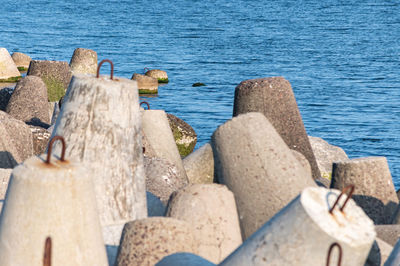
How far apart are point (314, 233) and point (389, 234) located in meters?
2.63

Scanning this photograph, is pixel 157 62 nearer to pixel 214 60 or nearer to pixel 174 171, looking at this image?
pixel 214 60

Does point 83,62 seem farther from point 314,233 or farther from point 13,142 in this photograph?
point 314,233

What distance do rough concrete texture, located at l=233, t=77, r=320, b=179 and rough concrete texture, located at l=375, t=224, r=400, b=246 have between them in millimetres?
3259

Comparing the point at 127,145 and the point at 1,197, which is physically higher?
the point at 127,145

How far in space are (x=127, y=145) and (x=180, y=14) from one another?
231 ft

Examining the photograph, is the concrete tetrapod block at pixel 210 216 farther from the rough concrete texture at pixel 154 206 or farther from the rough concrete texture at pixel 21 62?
the rough concrete texture at pixel 21 62

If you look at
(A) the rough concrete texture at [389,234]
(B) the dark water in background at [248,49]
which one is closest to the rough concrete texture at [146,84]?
(B) the dark water in background at [248,49]

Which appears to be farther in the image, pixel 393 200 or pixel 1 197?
pixel 393 200

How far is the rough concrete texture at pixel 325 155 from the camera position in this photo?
34.5ft

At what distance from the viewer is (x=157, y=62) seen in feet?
130

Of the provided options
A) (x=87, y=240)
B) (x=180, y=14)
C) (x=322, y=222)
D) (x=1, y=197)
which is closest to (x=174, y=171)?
(x=1, y=197)

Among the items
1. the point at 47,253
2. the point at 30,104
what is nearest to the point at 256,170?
the point at 47,253

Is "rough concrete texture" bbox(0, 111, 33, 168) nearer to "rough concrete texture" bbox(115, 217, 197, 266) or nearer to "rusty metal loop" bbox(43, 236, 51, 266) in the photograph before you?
"rough concrete texture" bbox(115, 217, 197, 266)

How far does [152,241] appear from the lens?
182 inches
